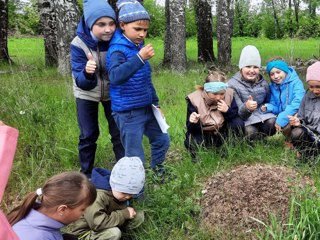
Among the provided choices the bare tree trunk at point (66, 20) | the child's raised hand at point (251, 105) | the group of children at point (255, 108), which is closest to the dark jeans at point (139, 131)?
the group of children at point (255, 108)

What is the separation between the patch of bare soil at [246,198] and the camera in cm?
317

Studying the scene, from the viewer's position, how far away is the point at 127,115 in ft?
12.2

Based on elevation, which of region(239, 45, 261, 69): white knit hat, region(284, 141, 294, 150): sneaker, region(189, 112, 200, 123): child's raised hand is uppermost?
region(239, 45, 261, 69): white knit hat

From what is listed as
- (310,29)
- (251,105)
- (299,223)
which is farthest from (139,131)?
(310,29)

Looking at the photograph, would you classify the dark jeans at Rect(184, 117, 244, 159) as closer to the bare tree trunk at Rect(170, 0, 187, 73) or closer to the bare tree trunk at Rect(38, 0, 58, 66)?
the bare tree trunk at Rect(170, 0, 187, 73)

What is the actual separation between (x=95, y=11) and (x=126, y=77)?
634 millimetres

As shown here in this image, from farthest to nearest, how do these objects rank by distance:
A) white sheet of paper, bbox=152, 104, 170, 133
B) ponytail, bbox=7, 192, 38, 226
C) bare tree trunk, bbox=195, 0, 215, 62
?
bare tree trunk, bbox=195, 0, 215, 62 < white sheet of paper, bbox=152, 104, 170, 133 < ponytail, bbox=7, 192, 38, 226

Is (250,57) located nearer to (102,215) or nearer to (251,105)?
(251,105)

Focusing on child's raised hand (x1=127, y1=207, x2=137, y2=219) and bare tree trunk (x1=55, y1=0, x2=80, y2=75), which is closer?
child's raised hand (x1=127, y1=207, x2=137, y2=219)

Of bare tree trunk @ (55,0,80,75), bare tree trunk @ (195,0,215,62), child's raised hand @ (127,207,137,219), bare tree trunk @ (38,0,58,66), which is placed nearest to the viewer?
child's raised hand @ (127,207,137,219)

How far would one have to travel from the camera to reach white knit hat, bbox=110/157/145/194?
3188 millimetres

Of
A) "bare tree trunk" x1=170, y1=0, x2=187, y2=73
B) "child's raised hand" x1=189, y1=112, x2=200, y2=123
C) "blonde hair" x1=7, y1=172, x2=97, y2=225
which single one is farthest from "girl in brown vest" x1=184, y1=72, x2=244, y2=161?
"bare tree trunk" x1=170, y1=0, x2=187, y2=73

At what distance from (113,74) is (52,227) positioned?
136 centimetres

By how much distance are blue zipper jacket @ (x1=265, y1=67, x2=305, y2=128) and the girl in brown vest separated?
412 millimetres
